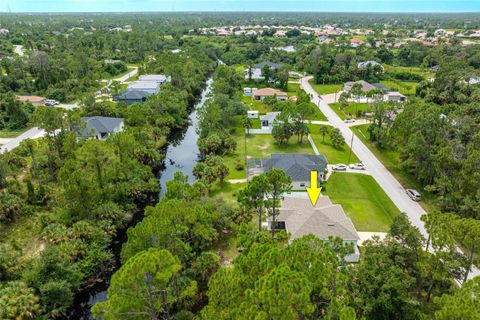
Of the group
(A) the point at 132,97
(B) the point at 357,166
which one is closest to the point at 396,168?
(B) the point at 357,166

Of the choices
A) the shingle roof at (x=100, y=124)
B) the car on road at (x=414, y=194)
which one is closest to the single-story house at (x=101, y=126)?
the shingle roof at (x=100, y=124)

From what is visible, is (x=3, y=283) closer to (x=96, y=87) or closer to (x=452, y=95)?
(x=96, y=87)

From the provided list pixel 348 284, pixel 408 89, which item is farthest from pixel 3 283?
pixel 408 89

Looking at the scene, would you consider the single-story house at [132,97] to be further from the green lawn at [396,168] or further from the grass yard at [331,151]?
the green lawn at [396,168]

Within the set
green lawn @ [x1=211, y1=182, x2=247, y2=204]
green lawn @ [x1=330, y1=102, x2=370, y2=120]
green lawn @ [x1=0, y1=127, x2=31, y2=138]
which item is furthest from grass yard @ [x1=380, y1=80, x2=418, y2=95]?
green lawn @ [x1=0, y1=127, x2=31, y2=138]

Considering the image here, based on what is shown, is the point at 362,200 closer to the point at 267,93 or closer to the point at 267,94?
the point at 267,94
